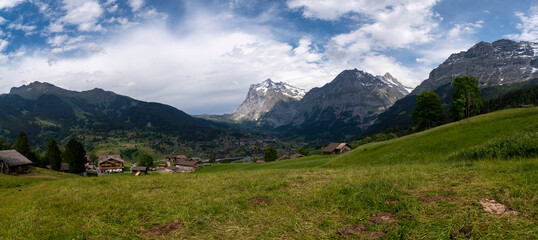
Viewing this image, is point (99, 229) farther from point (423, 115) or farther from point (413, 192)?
point (423, 115)

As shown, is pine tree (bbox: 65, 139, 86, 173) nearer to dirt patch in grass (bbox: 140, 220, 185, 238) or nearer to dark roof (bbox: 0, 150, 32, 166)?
dark roof (bbox: 0, 150, 32, 166)

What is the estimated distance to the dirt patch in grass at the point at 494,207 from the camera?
318 inches

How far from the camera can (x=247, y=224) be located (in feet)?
32.3

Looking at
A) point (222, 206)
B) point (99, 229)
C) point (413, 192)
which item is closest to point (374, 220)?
point (413, 192)

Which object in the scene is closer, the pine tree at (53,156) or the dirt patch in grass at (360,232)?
the dirt patch in grass at (360,232)

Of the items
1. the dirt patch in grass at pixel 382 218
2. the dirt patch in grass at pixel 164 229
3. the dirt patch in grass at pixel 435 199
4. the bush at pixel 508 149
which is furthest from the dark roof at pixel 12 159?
the bush at pixel 508 149

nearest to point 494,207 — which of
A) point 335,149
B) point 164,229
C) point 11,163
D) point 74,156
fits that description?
point 164,229

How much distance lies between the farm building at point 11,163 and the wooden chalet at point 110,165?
334 ft

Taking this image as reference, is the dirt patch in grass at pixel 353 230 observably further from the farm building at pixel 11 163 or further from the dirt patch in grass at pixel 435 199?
the farm building at pixel 11 163

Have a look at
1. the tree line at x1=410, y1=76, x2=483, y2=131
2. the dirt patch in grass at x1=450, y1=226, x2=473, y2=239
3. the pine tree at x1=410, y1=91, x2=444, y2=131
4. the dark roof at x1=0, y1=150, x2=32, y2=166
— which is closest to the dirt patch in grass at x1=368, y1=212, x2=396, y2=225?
the dirt patch in grass at x1=450, y1=226, x2=473, y2=239

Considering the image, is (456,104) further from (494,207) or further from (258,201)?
(258,201)

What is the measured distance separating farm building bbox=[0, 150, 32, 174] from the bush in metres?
77.1

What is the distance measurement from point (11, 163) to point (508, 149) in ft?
262

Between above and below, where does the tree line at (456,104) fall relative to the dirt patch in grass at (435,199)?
above
